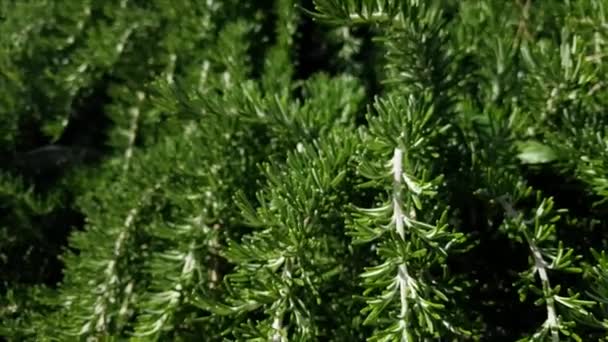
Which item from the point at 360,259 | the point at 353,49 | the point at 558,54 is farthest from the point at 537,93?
the point at 353,49

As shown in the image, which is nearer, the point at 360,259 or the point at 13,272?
the point at 360,259

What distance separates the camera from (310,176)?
0.72 m

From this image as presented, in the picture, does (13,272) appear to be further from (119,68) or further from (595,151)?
(595,151)

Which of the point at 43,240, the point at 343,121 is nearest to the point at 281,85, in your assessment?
the point at 343,121

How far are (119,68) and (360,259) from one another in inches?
22.8

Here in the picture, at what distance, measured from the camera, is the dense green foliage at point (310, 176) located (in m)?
0.69

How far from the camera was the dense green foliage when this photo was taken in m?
0.69

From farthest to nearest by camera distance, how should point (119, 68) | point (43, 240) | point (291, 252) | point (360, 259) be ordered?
point (119, 68), point (43, 240), point (360, 259), point (291, 252)

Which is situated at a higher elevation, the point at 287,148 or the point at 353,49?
the point at 353,49

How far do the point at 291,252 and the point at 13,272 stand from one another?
1.75ft

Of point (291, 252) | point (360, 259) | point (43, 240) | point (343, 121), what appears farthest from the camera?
point (43, 240)

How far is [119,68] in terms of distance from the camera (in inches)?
45.8

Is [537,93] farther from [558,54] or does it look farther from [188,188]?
[188,188]

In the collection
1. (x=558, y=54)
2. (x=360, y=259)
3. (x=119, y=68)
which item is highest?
(x=119, y=68)
